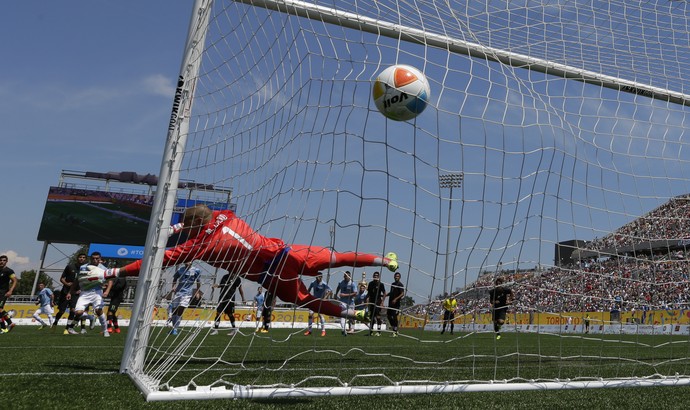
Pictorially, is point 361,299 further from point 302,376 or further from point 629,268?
point 302,376

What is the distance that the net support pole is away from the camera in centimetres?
421

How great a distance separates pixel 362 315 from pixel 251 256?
134cm

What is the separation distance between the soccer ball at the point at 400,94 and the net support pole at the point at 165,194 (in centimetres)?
170

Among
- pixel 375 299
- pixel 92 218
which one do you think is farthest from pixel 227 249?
pixel 92 218

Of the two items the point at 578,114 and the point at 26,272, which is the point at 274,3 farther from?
the point at 26,272

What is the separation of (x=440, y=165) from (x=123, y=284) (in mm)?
9779

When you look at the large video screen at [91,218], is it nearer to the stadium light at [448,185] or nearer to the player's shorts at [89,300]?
Answer: the player's shorts at [89,300]

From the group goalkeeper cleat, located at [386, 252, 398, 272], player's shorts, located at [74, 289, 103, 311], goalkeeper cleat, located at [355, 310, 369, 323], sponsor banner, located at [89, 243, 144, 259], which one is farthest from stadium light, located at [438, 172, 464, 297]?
sponsor banner, located at [89, 243, 144, 259]

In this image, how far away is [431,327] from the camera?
23.2 m

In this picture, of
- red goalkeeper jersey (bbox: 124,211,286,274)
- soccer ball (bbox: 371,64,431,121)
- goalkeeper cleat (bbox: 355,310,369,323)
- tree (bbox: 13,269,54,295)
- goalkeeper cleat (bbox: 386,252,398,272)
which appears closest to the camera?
soccer ball (bbox: 371,64,431,121)

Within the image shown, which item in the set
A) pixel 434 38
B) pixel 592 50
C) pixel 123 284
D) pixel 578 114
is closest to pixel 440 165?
pixel 434 38

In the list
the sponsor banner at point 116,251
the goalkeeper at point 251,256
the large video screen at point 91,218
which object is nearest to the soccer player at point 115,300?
the goalkeeper at point 251,256

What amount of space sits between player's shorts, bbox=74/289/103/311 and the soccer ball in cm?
746

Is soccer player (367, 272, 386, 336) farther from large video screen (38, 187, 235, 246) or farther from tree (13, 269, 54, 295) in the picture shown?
tree (13, 269, 54, 295)
